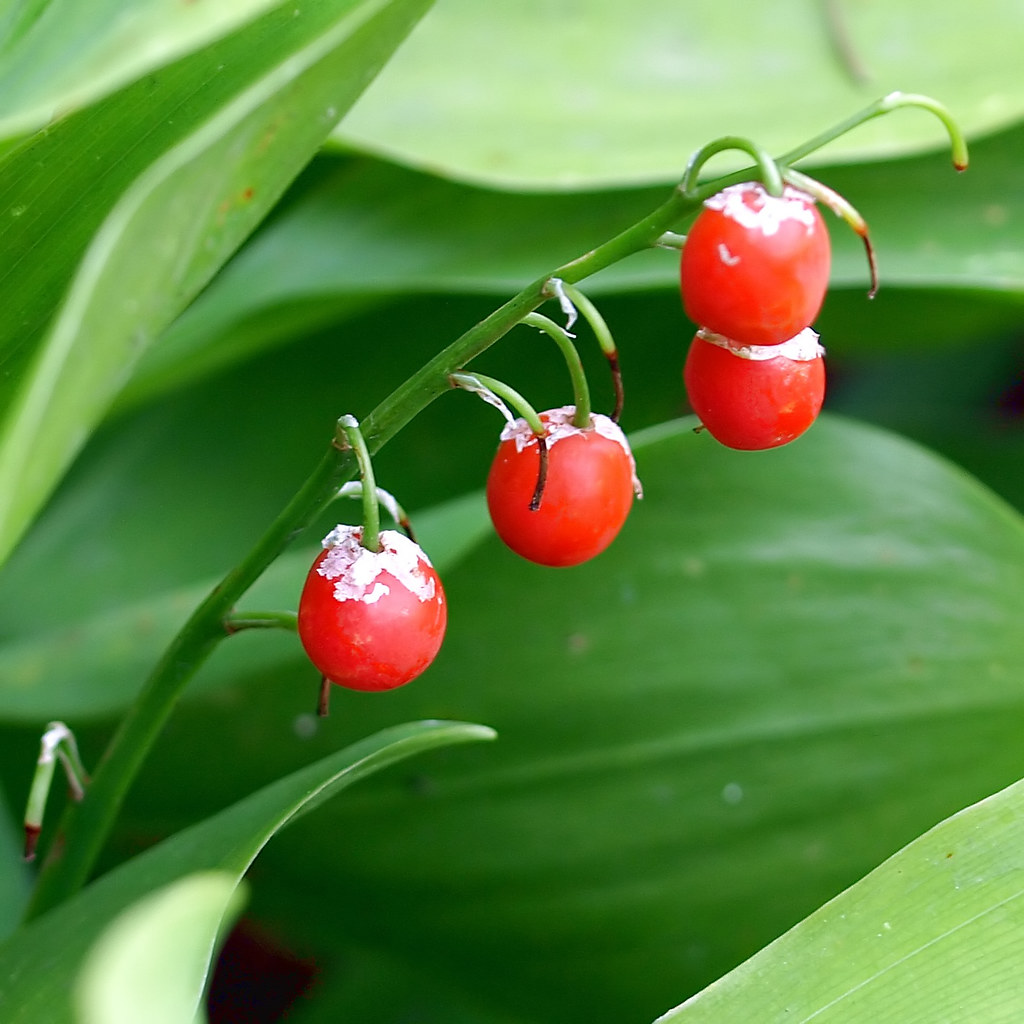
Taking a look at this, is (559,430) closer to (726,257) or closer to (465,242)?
(726,257)

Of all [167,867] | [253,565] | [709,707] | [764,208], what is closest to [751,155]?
[764,208]

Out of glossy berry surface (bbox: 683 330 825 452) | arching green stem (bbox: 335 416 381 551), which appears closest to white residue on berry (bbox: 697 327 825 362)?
glossy berry surface (bbox: 683 330 825 452)

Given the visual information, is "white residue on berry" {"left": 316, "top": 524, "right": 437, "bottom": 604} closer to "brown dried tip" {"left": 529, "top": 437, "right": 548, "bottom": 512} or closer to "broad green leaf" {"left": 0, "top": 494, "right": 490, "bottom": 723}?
"brown dried tip" {"left": 529, "top": 437, "right": 548, "bottom": 512}

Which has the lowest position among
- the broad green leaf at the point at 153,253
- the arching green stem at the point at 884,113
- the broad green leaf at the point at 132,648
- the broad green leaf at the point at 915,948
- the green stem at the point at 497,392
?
the broad green leaf at the point at 915,948

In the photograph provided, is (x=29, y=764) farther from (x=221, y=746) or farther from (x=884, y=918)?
(x=884, y=918)

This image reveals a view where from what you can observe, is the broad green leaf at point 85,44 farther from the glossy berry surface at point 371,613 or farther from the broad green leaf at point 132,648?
the broad green leaf at point 132,648

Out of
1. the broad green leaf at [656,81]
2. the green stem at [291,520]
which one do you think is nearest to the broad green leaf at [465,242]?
Answer: the broad green leaf at [656,81]
